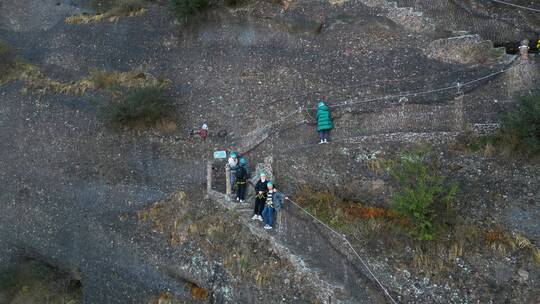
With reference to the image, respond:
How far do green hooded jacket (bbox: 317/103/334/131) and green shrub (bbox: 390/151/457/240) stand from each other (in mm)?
2361

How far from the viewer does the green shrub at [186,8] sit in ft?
51.4

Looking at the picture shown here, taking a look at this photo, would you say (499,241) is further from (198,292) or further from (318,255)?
(198,292)

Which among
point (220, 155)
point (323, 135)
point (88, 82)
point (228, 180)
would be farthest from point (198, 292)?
point (88, 82)

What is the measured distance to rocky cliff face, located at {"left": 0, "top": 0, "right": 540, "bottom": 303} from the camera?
11.4 m

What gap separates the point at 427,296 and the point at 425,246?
1.03 m

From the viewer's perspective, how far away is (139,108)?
14.1 metres

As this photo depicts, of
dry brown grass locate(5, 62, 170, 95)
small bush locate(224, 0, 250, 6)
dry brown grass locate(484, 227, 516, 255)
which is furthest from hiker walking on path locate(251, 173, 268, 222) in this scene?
small bush locate(224, 0, 250, 6)

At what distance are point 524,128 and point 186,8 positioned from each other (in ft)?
33.6

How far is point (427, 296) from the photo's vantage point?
10.1m

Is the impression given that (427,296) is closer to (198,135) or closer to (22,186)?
(198,135)

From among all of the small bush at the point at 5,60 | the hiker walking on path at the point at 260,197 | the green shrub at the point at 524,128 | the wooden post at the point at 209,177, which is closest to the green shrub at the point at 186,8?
the wooden post at the point at 209,177

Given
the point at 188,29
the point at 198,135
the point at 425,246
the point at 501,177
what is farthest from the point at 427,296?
the point at 188,29

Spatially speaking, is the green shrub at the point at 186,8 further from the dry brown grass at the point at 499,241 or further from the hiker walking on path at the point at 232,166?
the dry brown grass at the point at 499,241

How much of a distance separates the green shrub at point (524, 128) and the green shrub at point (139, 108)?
8.94 m
